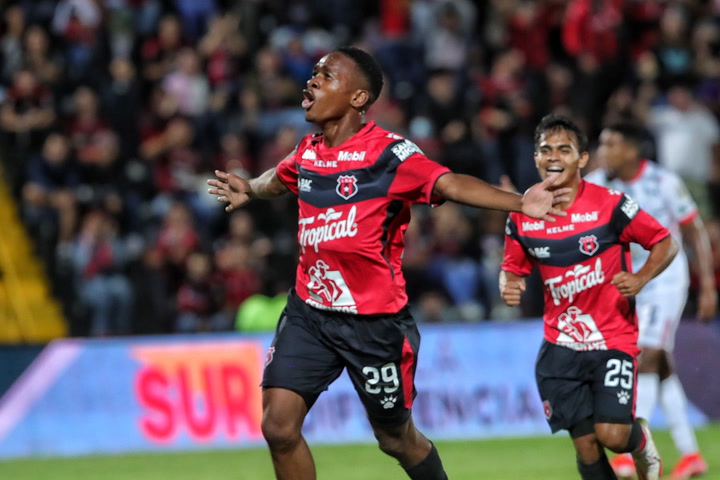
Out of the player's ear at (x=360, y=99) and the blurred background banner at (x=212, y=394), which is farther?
the blurred background banner at (x=212, y=394)

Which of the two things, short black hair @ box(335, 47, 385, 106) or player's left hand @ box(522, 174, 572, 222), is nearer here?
player's left hand @ box(522, 174, 572, 222)

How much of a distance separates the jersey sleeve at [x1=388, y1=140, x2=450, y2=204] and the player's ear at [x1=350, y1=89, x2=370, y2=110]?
1.17ft

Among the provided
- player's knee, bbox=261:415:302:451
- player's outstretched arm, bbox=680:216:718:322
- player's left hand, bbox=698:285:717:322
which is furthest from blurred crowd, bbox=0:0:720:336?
player's knee, bbox=261:415:302:451

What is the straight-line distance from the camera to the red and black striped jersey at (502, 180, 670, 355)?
7.12 meters

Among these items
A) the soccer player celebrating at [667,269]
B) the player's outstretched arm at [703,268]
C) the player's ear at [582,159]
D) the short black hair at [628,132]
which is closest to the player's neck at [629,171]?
the soccer player celebrating at [667,269]

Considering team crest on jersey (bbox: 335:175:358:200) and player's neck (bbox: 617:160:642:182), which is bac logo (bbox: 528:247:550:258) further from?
player's neck (bbox: 617:160:642:182)

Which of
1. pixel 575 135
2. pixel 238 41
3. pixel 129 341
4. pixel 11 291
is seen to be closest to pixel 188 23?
pixel 238 41

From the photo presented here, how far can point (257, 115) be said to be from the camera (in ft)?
51.2

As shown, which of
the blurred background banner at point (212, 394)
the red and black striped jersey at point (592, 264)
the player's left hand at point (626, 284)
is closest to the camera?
the player's left hand at point (626, 284)

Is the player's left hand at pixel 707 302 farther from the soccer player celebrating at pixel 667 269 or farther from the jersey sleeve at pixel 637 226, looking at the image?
the jersey sleeve at pixel 637 226

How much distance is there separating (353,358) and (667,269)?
3.50 meters

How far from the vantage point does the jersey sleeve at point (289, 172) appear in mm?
6836

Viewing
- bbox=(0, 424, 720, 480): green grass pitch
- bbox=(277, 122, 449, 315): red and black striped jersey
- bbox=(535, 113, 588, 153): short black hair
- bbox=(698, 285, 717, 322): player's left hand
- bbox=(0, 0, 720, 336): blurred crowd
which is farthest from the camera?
bbox=(0, 0, 720, 336): blurred crowd

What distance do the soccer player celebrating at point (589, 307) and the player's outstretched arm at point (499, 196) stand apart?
111cm
